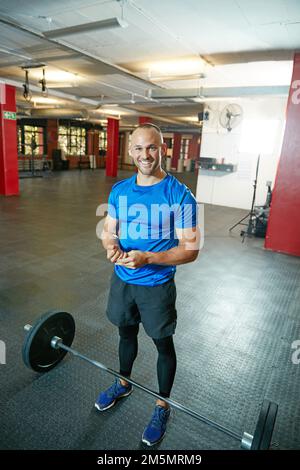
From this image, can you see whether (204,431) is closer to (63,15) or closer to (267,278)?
(267,278)

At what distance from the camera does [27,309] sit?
8.41 feet

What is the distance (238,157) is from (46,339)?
7.27m

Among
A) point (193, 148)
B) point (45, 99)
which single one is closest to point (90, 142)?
point (193, 148)

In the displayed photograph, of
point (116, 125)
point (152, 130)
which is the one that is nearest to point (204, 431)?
point (152, 130)

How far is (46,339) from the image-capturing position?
177 centimetres

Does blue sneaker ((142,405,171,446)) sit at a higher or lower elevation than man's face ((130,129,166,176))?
lower

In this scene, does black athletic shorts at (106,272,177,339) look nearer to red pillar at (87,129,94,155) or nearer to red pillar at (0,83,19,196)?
red pillar at (0,83,19,196)

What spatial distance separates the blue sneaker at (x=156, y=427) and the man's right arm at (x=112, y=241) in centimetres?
87

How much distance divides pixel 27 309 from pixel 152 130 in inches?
79.1

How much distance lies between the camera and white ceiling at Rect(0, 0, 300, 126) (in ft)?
9.72

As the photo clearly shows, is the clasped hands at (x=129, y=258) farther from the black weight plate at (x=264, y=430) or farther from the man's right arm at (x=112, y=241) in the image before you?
the black weight plate at (x=264, y=430)

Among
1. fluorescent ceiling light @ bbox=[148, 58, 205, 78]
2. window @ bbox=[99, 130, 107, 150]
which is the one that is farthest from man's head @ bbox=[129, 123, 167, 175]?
window @ bbox=[99, 130, 107, 150]

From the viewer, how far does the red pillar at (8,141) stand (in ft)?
23.6

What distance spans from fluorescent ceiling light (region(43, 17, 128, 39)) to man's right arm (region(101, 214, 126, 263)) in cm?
244
